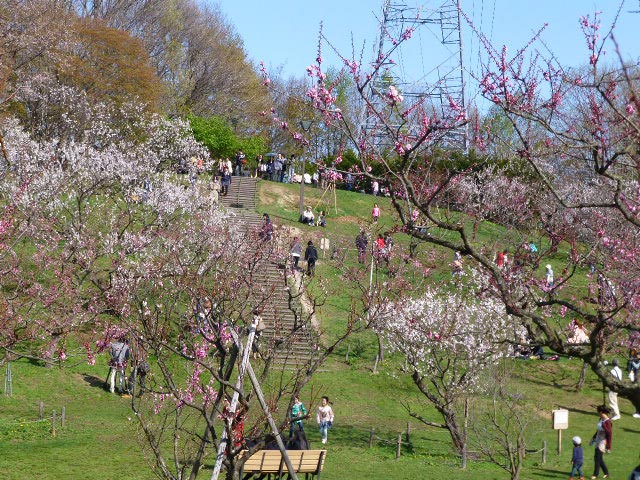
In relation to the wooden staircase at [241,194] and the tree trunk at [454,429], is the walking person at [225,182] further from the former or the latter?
the tree trunk at [454,429]

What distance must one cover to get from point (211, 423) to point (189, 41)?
172 ft

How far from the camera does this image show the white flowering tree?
2053 cm

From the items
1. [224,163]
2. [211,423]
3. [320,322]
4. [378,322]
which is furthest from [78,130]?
[211,423]

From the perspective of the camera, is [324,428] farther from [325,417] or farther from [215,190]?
[215,190]

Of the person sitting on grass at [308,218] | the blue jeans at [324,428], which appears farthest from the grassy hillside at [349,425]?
the person sitting on grass at [308,218]

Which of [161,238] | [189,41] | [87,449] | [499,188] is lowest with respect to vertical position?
[87,449]

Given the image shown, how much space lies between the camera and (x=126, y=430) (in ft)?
67.9

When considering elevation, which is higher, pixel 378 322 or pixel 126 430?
pixel 378 322

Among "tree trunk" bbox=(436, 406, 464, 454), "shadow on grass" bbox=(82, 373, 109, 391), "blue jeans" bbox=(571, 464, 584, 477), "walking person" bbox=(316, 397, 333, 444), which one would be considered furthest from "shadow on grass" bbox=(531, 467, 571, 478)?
"shadow on grass" bbox=(82, 373, 109, 391)

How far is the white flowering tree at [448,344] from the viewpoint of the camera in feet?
67.4

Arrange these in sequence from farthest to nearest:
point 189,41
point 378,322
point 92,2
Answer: point 189,41 → point 92,2 → point 378,322

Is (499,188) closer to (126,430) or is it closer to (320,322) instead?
(320,322)

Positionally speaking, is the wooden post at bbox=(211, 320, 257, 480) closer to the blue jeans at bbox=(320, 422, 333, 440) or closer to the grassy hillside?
the grassy hillside

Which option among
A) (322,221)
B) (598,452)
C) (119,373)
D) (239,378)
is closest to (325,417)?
(598,452)
